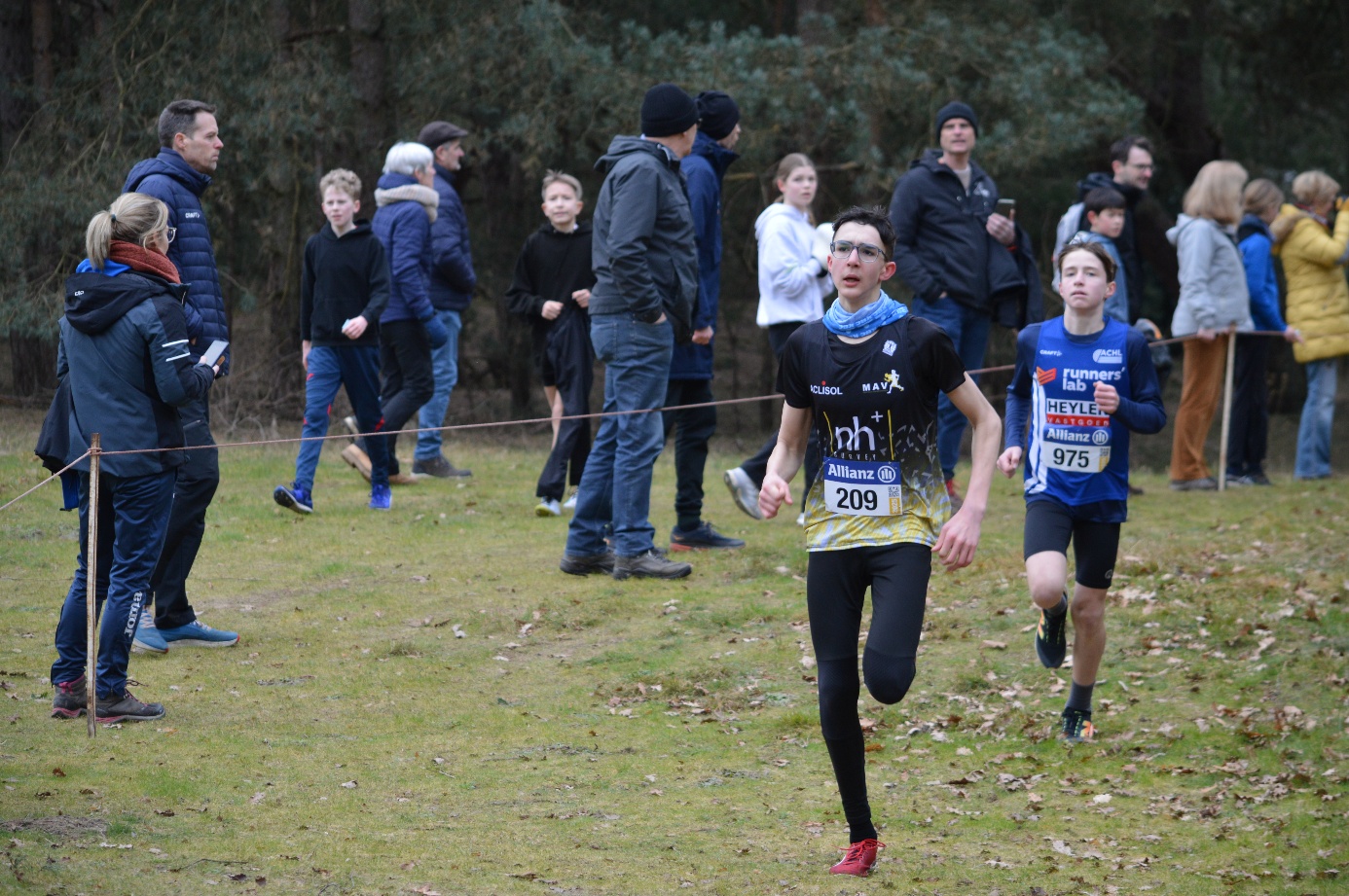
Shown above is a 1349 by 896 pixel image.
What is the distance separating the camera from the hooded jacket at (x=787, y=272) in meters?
9.24

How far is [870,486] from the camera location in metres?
4.68

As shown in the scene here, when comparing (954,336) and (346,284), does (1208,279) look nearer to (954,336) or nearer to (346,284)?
(954,336)

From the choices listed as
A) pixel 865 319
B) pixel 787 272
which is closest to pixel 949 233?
pixel 787 272

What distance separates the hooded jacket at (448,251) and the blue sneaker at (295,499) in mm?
2079

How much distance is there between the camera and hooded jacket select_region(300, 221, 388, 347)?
998 cm

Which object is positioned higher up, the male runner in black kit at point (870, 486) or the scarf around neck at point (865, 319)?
the scarf around neck at point (865, 319)

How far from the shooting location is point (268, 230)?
56.7ft

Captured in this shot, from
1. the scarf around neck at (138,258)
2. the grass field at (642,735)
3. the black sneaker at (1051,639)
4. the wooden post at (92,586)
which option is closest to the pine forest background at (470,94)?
the grass field at (642,735)

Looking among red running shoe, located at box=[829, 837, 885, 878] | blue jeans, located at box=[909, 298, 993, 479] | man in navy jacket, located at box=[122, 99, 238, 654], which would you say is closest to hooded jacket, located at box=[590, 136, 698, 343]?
man in navy jacket, located at box=[122, 99, 238, 654]

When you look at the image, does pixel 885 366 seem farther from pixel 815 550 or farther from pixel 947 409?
pixel 947 409

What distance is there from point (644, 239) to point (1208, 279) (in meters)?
5.64

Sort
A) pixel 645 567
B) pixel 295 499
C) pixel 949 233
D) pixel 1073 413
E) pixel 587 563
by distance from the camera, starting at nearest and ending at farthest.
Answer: pixel 1073 413 → pixel 645 567 → pixel 587 563 → pixel 949 233 → pixel 295 499

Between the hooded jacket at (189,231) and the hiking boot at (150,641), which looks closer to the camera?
the hooded jacket at (189,231)

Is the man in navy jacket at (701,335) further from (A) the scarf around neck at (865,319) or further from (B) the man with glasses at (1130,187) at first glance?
(A) the scarf around neck at (865,319)
